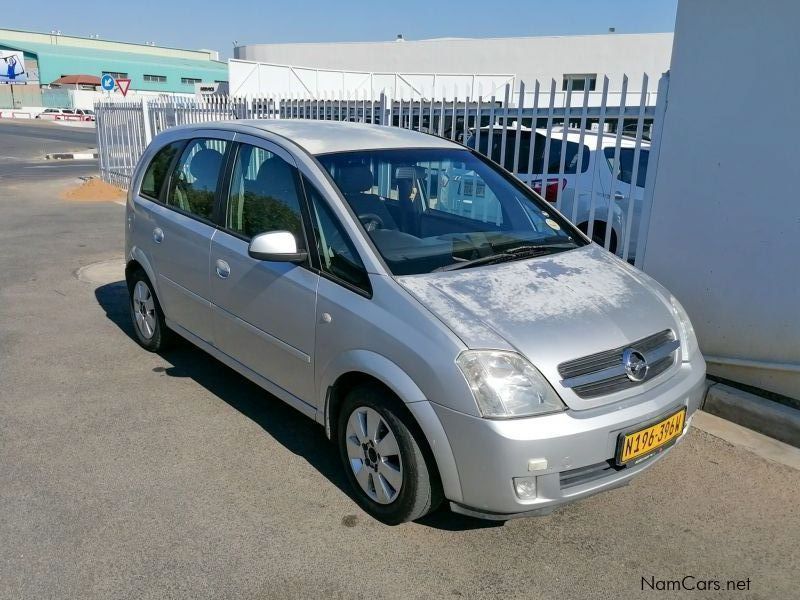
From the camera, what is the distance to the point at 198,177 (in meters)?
4.42

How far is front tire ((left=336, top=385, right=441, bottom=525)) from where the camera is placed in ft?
9.32

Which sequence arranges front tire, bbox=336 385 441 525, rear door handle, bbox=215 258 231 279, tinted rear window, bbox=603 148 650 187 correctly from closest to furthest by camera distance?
front tire, bbox=336 385 441 525 < rear door handle, bbox=215 258 231 279 < tinted rear window, bbox=603 148 650 187

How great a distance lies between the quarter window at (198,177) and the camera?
13.8 ft

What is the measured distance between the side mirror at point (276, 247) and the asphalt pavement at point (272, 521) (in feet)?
3.84

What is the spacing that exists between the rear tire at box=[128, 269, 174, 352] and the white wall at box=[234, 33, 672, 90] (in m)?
24.5

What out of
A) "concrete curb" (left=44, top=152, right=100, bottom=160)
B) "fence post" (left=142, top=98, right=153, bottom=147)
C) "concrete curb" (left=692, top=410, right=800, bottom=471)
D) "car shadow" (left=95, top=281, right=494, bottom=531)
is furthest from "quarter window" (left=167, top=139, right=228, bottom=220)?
"concrete curb" (left=44, top=152, right=100, bottom=160)

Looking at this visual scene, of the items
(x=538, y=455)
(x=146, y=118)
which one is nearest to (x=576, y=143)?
(x=538, y=455)

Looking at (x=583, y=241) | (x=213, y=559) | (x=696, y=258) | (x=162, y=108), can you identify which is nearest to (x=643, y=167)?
(x=696, y=258)

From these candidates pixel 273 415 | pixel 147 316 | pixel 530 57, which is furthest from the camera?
pixel 530 57

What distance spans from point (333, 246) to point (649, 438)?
1720 millimetres

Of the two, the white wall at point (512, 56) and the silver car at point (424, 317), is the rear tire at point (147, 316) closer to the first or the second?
the silver car at point (424, 317)

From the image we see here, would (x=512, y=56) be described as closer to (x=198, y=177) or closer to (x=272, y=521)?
(x=198, y=177)

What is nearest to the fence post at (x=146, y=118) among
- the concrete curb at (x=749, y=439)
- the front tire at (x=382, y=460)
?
the front tire at (x=382, y=460)

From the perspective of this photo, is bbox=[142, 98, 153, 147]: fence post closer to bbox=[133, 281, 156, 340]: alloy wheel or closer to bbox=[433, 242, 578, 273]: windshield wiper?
bbox=[133, 281, 156, 340]: alloy wheel
